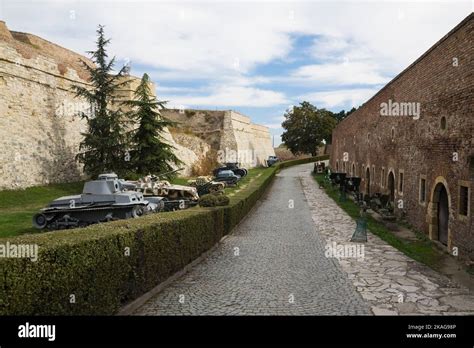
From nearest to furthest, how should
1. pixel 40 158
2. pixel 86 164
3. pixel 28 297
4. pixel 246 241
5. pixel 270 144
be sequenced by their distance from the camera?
pixel 28 297 < pixel 246 241 < pixel 40 158 < pixel 86 164 < pixel 270 144

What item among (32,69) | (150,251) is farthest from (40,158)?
(150,251)

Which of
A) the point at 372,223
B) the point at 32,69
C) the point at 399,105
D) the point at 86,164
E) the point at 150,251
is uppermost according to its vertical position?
the point at 32,69

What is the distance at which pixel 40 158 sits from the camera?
21438mm

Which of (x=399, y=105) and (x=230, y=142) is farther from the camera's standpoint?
(x=230, y=142)

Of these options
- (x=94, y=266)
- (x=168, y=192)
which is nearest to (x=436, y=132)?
(x=168, y=192)

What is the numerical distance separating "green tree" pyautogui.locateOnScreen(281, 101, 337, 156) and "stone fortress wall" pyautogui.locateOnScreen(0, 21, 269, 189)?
46.1 metres

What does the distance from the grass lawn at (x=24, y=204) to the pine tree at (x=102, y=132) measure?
1659mm

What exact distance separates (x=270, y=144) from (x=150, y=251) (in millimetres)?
74458

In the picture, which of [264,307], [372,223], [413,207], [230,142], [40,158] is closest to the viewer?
[264,307]

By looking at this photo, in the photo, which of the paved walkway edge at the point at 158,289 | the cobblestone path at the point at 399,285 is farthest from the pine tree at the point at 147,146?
the cobblestone path at the point at 399,285

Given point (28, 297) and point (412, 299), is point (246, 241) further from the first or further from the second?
point (28, 297)

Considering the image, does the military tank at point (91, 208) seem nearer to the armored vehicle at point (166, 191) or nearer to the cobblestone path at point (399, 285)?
the armored vehicle at point (166, 191)

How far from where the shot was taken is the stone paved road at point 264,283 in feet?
23.7

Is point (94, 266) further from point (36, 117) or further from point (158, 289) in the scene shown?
point (36, 117)
